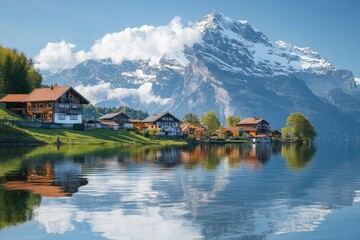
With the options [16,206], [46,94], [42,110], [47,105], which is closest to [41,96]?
[46,94]

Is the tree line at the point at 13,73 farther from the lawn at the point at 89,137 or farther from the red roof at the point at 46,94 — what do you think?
the lawn at the point at 89,137

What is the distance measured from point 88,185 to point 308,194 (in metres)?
16.0

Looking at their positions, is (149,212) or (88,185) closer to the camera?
(149,212)

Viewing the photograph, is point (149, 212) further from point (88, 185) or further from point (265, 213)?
point (88, 185)

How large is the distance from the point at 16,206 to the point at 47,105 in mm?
116613

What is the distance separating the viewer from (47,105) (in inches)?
5472

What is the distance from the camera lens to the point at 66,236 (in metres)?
20.9

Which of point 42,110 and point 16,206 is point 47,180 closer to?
point 16,206

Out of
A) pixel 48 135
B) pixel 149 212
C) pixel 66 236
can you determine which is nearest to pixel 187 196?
pixel 149 212

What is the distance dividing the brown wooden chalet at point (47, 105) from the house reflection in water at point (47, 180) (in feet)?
303

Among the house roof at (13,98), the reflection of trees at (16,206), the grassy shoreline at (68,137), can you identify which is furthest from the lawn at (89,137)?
the reflection of trees at (16,206)

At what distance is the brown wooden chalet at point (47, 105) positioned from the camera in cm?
13838

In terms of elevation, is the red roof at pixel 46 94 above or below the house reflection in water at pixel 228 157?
above

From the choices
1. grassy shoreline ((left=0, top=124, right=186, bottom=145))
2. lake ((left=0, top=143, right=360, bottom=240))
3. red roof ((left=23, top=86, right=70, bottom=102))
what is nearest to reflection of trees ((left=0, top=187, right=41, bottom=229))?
lake ((left=0, top=143, right=360, bottom=240))
